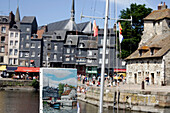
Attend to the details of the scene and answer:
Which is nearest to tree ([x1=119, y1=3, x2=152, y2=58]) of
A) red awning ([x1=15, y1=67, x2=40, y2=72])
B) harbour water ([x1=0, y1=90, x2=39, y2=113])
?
harbour water ([x1=0, y1=90, x2=39, y2=113])

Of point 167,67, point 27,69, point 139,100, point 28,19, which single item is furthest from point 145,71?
point 28,19

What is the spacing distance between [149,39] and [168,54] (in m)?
10.4

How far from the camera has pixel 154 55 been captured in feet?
116

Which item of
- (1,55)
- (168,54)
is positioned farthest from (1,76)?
(168,54)

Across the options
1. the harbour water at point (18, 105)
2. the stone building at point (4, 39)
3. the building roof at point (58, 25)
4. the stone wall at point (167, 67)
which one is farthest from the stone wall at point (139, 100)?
the building roof at point (58, 25)

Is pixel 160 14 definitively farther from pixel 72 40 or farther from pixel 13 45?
pixel 13 45

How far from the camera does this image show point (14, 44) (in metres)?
67.0

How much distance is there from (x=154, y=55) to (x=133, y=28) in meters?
15.4

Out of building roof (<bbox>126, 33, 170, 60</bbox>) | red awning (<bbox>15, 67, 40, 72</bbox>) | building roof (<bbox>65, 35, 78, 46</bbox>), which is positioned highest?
building roof (<bbox>65, 35, 78, 46</bbox>)

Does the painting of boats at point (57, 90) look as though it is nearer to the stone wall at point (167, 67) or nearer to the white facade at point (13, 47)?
the stone wall at point (167, 67)

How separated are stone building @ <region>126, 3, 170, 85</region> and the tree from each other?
3.70 metres

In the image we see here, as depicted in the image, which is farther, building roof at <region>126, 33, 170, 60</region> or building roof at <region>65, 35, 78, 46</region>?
building roof at <region>65, 35, 78, 46</region>

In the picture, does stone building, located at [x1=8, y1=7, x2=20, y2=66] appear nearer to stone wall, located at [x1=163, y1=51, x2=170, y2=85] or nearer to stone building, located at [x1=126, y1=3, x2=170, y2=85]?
stone building, located at [x1=126, y1=3, x2=170, y2=85]

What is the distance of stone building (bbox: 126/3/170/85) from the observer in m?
33.8
